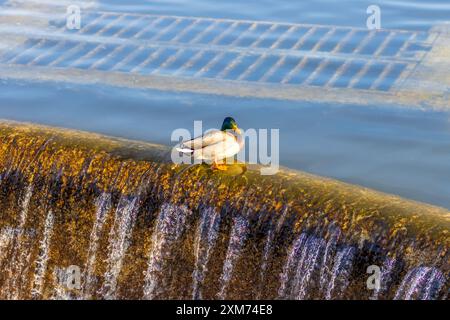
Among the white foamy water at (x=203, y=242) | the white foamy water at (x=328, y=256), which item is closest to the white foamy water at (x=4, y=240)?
the white foamy water at (x=203, y=242)

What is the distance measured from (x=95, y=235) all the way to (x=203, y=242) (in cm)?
99

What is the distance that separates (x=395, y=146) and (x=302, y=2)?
5.98 metres

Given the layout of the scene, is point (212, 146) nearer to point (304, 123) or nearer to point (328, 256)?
point (328, 256)

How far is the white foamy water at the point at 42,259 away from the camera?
8586 millimetres

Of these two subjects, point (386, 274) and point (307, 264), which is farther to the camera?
point (307, 264)

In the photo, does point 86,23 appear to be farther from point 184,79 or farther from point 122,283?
point 122,283

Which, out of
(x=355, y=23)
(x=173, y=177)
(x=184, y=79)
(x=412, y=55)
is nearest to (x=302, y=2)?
(x=355, y=23)

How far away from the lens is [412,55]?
1278 centimetres

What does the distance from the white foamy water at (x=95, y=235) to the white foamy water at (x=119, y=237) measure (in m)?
0.12

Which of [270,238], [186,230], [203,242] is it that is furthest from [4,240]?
[270,238]

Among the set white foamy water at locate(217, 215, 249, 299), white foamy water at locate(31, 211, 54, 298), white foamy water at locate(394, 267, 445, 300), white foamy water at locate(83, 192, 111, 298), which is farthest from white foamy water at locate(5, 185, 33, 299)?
white foamy water at locate(394, 267, 445, 300)

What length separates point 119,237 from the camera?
8.28 metres

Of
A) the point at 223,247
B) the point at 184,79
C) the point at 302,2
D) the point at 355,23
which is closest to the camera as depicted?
the point at 223,247

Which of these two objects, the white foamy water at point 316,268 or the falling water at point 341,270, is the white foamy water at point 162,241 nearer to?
the white foamy water at point 316,268
